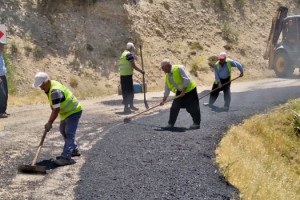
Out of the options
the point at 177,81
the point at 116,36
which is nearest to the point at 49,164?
the point at 177,81

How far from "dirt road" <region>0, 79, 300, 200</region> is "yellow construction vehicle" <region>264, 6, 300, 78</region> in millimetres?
4952

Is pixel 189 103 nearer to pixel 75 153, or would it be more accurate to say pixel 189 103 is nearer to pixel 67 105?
pixel 75 153

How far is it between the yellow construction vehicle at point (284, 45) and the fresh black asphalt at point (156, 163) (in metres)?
10.9

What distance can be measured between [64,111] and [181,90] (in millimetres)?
3094

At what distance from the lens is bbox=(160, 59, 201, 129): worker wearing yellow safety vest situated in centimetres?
976

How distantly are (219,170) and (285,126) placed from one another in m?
5.89

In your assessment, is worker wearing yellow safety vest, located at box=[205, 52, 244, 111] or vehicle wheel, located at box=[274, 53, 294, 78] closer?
worker wearing yellow safety vest, located at box=[205, 52, 244, 111]

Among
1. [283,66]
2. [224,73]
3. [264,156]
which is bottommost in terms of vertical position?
[264,156]

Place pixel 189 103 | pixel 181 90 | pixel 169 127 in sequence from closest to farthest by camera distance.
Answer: pixel 181 90 < pixel 189 103 < pixel 169 127

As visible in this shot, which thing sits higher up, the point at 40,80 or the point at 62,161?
the point at 40,80

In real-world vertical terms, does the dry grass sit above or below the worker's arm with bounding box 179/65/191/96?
below

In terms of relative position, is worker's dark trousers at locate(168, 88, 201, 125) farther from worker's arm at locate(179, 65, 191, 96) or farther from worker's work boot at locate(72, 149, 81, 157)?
worker's work boot at locate(72, 149, 81, 157)

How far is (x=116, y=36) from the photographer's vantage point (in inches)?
838

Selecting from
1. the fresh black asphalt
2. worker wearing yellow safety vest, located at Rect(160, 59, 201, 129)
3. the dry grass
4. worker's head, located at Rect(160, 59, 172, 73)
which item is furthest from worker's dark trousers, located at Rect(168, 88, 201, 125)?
the dry grass
